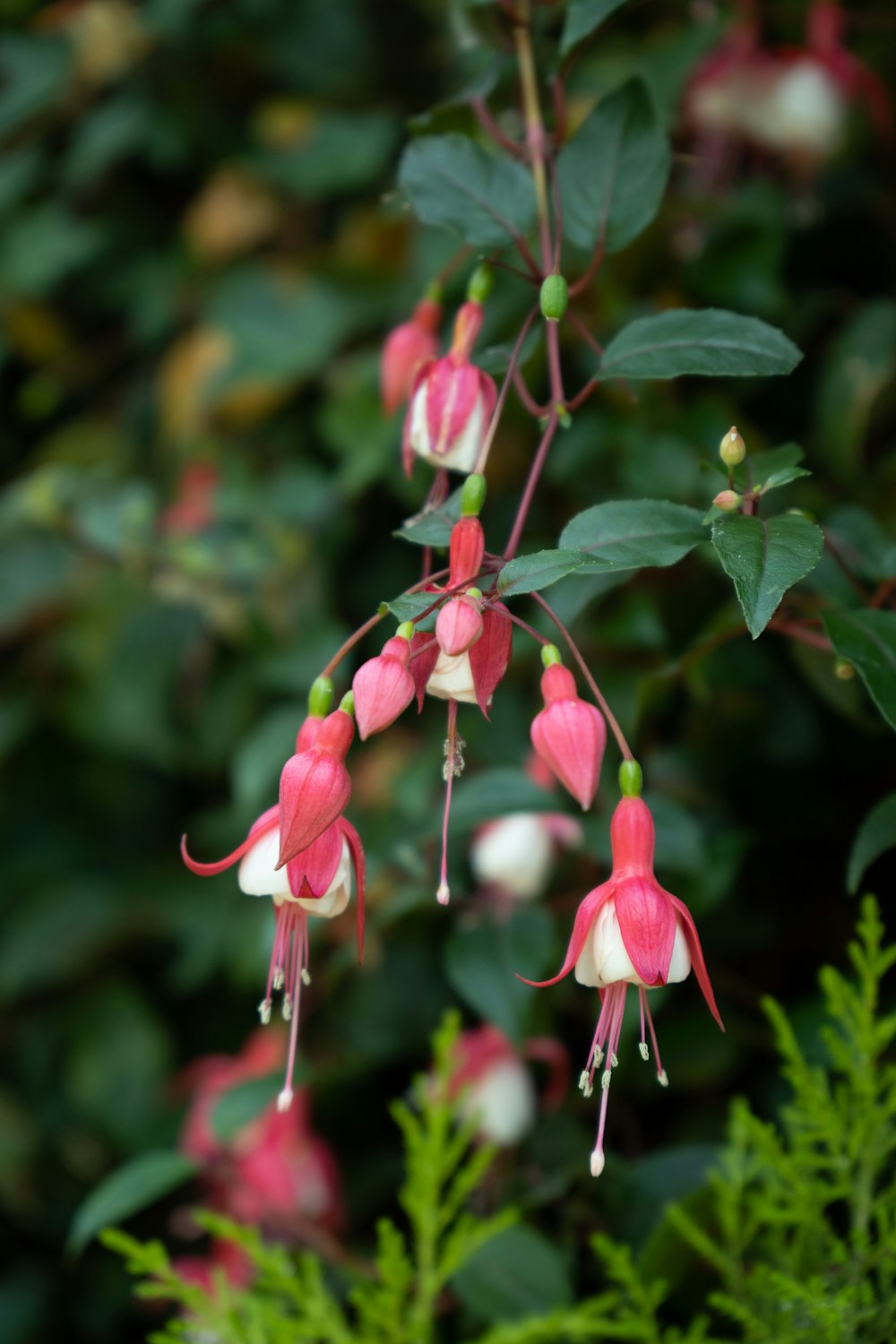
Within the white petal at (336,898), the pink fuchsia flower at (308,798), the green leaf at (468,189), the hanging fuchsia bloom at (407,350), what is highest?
the green leaf at (468,189)

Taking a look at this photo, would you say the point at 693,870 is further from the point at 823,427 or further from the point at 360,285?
the point at 360,285

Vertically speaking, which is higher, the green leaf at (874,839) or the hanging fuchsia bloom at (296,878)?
the hanging fuchsia bloom at (296,878)

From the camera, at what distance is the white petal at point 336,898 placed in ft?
1.37

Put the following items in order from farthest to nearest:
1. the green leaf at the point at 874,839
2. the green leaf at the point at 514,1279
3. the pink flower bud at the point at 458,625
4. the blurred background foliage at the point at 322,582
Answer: the blurred background foliage at the point at 322,582 → the green leaf at the point at 514,1279 → the green leaf at the point at 874,839 → the pink flower bud at the point at 458,625

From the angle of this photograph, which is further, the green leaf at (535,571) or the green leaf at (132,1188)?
the green leaf at (132,1188)

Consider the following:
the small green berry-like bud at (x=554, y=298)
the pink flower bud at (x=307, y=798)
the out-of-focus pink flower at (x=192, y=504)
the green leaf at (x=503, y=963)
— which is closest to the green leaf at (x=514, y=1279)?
the green leaf at (x=503, y=963)

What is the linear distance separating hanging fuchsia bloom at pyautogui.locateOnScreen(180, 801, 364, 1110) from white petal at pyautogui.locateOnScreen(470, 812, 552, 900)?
0.24m

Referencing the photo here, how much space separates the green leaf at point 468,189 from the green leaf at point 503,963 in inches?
15.0

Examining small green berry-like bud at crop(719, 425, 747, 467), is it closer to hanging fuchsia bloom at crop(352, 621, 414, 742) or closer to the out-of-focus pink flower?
hanging fuchsia bloom at crop(352, 621, 414, 742)

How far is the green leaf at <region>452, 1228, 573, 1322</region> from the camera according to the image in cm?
63

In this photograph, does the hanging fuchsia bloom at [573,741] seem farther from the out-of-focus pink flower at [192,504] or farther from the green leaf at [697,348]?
the out-of-focus pink flower at [192,504]

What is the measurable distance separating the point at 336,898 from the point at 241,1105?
347 mm

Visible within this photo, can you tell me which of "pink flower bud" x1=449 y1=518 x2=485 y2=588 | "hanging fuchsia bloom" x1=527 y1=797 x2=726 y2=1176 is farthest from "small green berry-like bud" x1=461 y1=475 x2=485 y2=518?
"hanging fuchsia bloom" x1=527 y1=797 x2=726 y2=1176

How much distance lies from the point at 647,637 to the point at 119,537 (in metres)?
0.48
